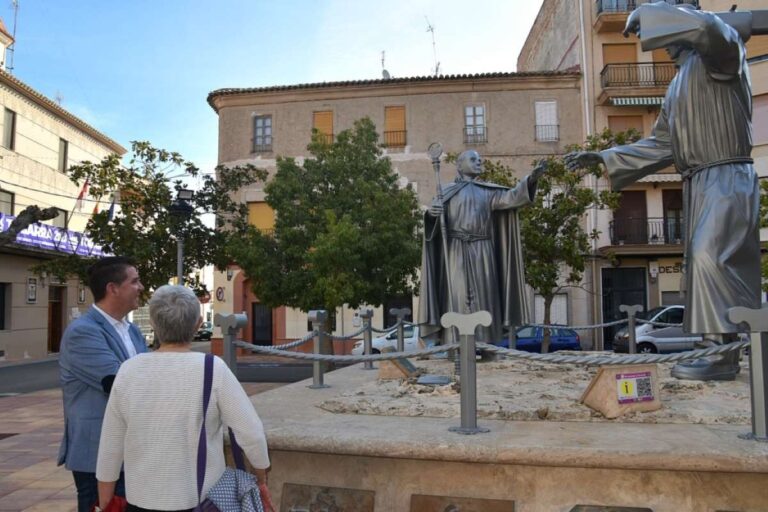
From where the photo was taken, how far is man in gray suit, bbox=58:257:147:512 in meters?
2.88

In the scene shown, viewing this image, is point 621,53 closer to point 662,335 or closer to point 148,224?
point 662,335

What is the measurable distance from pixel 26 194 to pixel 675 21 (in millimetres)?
25330

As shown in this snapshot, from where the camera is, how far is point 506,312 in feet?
20.5

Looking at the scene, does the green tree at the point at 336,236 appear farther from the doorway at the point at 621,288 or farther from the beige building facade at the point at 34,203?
the doorway at the point at 621,288

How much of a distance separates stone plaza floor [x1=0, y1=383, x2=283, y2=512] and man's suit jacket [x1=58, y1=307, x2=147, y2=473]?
2.18 m

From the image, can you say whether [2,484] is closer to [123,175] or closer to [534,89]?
[123,175]

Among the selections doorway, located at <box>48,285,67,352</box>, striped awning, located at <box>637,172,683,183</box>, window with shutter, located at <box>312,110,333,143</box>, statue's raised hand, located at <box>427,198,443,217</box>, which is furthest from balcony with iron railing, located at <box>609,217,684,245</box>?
doorway, located at <box>48,285,67,352</box>

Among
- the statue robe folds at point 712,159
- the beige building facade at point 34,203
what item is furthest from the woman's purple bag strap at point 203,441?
the beige building facade at point 34,203

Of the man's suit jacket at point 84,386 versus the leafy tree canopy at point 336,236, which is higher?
the leafy tree canopy at point 336,236

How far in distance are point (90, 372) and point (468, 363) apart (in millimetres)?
1816

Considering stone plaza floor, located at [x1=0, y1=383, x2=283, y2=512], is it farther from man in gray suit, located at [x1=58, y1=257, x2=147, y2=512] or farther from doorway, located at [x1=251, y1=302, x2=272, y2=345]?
doorway, located at [x1=251, y1=302, x2=272, y2=345]

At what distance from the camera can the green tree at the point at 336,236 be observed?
1591cm

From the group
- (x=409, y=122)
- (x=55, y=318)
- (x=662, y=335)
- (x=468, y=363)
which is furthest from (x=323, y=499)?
(x=55, y=318)

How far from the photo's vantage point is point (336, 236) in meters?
15.4
